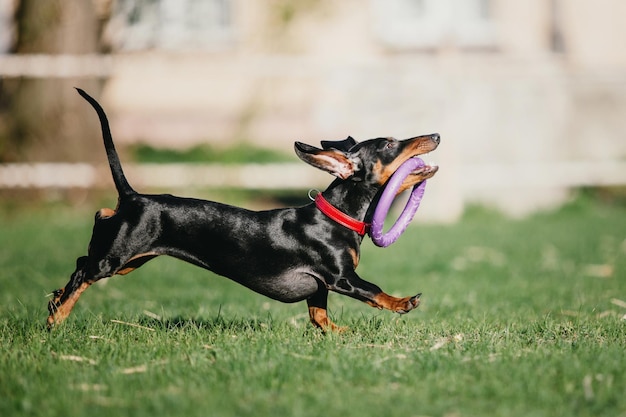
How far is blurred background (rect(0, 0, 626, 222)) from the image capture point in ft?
37.1

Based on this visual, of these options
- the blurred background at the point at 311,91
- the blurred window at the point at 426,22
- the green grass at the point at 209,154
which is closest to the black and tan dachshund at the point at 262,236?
the blurred background at the point at 311,91

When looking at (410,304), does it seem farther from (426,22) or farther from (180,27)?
(426,22)

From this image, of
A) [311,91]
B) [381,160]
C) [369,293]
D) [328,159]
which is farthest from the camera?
[311,91]

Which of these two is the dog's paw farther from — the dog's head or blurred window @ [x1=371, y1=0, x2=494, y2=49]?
blurred window @ [x1=371, y1=0, x2=494, y2=49]

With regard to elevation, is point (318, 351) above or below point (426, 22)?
below

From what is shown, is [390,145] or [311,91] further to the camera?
[311,91]

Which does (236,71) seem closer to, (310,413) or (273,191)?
(273,191)

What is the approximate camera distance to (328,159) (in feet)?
15.0

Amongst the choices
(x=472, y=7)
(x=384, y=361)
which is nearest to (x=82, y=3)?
(x=472, y=7)

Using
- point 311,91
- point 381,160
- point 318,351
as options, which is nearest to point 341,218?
point 381,160

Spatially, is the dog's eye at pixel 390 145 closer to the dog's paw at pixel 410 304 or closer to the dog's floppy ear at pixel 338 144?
the dog's floppy ear at pixel 338 144

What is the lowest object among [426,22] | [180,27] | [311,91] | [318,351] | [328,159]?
[318,351]

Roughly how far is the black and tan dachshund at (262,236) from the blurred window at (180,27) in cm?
915

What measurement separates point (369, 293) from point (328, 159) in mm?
693
